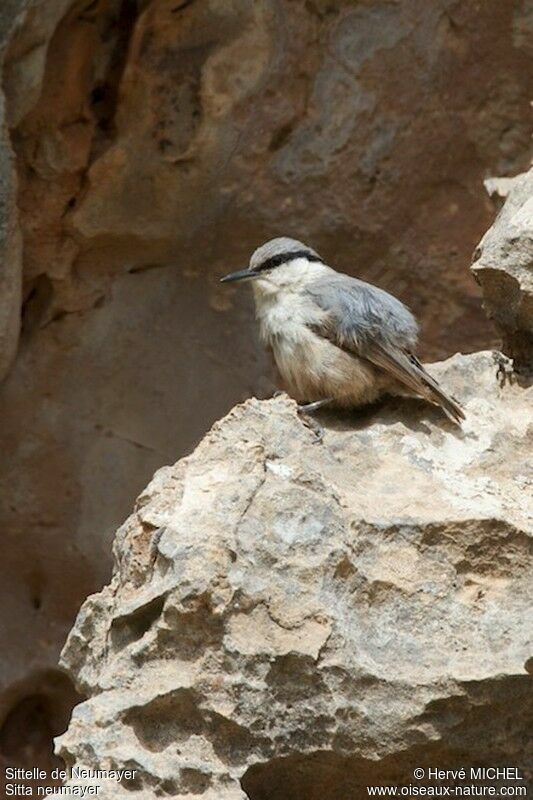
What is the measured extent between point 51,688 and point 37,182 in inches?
91.7

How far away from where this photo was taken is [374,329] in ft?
16.3

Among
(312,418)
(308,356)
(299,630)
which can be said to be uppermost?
(308,356)

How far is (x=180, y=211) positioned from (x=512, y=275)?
1.91 m

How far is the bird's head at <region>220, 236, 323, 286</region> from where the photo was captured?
5.43 m

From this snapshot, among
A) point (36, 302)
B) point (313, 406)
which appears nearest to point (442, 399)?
point (313, 406)

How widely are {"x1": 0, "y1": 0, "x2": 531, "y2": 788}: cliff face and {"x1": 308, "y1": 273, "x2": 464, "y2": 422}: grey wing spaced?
51.0 inches

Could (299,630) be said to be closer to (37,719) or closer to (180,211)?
(180,211)

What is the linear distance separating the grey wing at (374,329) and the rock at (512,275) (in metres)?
0.31

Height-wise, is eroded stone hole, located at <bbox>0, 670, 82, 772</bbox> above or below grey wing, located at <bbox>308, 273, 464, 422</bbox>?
below

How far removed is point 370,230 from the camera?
6574mm

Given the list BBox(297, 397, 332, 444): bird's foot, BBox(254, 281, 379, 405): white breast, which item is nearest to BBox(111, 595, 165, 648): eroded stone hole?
BBox(297, 397, 332, 444): bird's foot

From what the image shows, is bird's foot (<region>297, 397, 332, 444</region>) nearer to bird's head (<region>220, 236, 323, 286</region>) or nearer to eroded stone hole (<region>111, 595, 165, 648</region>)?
bird's head (<region>220, 236, 323, 286</region>)

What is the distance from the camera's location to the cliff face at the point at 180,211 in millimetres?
6004

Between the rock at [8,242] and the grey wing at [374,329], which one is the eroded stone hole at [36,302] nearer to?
Result: the rock at [8,242]
